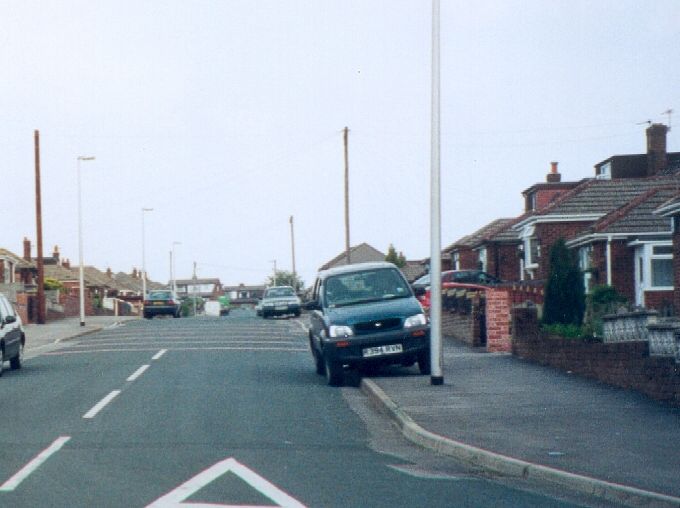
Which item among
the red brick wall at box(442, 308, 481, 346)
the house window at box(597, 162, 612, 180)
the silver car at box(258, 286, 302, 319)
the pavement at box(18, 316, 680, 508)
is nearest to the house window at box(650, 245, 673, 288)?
the red brick wall at box(442, 308, 481, 346)

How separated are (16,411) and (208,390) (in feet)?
11.0

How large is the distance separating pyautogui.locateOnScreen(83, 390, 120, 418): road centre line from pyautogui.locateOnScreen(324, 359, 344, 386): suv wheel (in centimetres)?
336

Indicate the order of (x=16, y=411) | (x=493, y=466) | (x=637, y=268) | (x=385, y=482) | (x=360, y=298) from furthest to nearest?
(x=637, y=268) < (x=360, y=298) < (x=16, y=411) < (x=493, y=466) < (x=385, y=482)

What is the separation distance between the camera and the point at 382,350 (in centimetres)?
1733

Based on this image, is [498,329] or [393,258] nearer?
[498,329]

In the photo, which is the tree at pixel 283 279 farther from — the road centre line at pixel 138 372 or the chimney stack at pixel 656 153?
the road centre line at pixel 138 372

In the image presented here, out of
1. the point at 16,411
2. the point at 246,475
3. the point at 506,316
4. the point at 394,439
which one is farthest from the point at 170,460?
the point at 506,316

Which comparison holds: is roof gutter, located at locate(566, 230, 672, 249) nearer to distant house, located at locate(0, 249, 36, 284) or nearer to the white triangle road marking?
the white triangle road marking

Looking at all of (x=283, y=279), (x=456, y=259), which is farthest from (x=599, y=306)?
(x=283, y=279)

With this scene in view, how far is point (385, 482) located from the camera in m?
8.96

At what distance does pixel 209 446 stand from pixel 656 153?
41.7 metres

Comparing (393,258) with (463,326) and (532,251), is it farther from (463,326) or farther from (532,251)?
(463,326)

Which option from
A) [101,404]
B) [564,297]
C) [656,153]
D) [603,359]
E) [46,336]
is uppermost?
[656,153]

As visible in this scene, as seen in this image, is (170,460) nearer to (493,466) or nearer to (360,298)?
(493,466)
